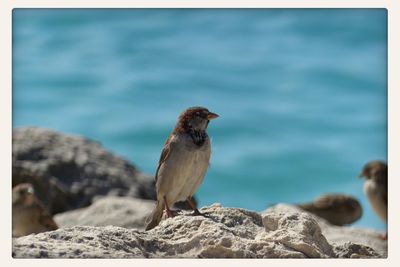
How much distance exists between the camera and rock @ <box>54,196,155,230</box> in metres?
8.04

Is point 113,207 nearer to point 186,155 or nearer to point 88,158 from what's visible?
point 88,158

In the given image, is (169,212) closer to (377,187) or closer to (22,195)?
(22,195)

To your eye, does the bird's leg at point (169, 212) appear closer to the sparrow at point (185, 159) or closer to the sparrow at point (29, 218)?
the sparrow at point (185, 159)

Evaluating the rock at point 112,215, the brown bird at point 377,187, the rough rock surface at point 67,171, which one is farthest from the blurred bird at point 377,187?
the rough rock surface at point 67,171

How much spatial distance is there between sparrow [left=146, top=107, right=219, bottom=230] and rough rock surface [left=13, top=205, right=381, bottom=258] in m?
0.57

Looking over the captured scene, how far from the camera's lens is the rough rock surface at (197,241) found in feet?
13.6

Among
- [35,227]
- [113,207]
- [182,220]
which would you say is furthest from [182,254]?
[113,207]

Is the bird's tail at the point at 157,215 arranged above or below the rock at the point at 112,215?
below

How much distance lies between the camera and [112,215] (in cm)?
817

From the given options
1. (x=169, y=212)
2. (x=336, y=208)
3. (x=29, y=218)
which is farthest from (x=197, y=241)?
(x=336, y=208)

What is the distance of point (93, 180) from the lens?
9.68 meters

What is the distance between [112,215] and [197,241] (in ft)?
12.8

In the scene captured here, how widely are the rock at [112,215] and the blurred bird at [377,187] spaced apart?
217cm

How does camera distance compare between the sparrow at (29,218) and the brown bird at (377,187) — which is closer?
the sparrow at (29,218)
